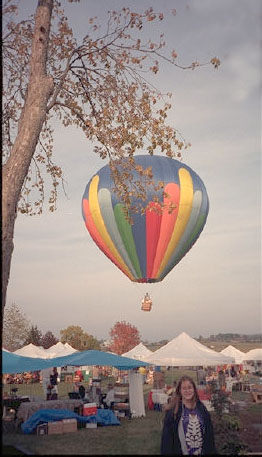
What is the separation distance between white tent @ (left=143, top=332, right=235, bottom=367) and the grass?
2413 mm

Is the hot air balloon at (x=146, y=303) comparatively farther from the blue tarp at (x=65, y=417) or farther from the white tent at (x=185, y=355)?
the blue tarp at (x=65, y=417)

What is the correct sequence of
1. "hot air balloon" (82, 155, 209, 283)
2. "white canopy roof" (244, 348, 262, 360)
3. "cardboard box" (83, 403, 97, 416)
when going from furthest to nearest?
"white canopy roof" (244, 348, 262, 360), "hot air balloon" (82, 155, 209, 283), "cardboard box" (83, 403, 97, 416)

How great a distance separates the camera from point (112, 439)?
11492mm

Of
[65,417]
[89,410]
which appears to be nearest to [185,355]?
[89,410]

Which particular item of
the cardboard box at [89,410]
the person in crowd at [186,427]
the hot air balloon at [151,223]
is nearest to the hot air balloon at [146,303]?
the hot air balloon at [151,223]

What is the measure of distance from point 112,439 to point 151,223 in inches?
728

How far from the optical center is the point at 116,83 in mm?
10539

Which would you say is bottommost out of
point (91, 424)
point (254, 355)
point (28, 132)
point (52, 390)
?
point (52, 390)

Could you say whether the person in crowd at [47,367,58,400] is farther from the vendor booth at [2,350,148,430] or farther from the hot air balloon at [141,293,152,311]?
the hot air balloon at [141,293,152,311]

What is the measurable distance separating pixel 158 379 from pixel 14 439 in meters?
22.1

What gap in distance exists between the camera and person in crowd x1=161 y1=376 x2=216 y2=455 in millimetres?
5797

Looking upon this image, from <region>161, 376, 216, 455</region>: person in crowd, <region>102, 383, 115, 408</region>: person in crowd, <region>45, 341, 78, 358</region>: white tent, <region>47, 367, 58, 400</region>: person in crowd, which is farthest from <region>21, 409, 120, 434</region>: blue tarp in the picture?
<region>45, 341, 78, 358</region>: white tent

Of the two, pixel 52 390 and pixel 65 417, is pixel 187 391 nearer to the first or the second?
pixel 65 417

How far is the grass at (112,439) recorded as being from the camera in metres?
6.39
